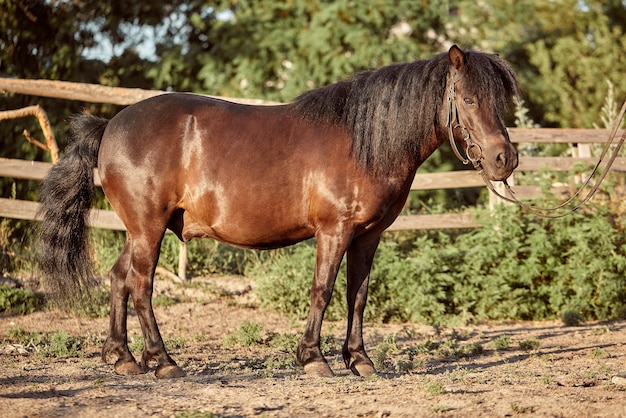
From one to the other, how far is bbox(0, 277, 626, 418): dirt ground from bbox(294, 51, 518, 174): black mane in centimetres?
147

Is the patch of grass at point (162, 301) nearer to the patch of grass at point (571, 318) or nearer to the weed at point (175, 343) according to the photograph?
the weed at point (175, 343)

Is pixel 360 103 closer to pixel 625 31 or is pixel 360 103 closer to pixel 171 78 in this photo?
pixel 171 78

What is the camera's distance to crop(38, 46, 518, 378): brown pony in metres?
5.10

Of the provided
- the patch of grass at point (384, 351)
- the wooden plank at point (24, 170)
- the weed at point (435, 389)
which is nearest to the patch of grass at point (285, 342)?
the patch of grass at point (384, 351)

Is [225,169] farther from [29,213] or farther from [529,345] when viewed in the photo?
[29,213]

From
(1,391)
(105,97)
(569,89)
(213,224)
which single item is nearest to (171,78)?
(105,97)

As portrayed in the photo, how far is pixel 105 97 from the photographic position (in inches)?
338

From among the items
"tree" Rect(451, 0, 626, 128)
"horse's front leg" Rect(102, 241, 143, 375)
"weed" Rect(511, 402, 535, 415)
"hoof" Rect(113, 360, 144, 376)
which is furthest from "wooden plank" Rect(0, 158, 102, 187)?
"tree" Rect(451, 0, 626, 128)

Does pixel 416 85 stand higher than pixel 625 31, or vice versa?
pixel 625 31

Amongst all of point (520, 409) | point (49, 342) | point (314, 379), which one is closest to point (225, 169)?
point (314, 379)

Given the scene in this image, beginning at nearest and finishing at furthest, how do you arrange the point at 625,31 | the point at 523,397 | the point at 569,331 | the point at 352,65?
the point at 523,397
the point at 569,331
the point at 352,65
the point at 625,31

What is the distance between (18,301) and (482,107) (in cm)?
497

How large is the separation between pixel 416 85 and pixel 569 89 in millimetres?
14004

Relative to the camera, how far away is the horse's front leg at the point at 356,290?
5398 millimetres
